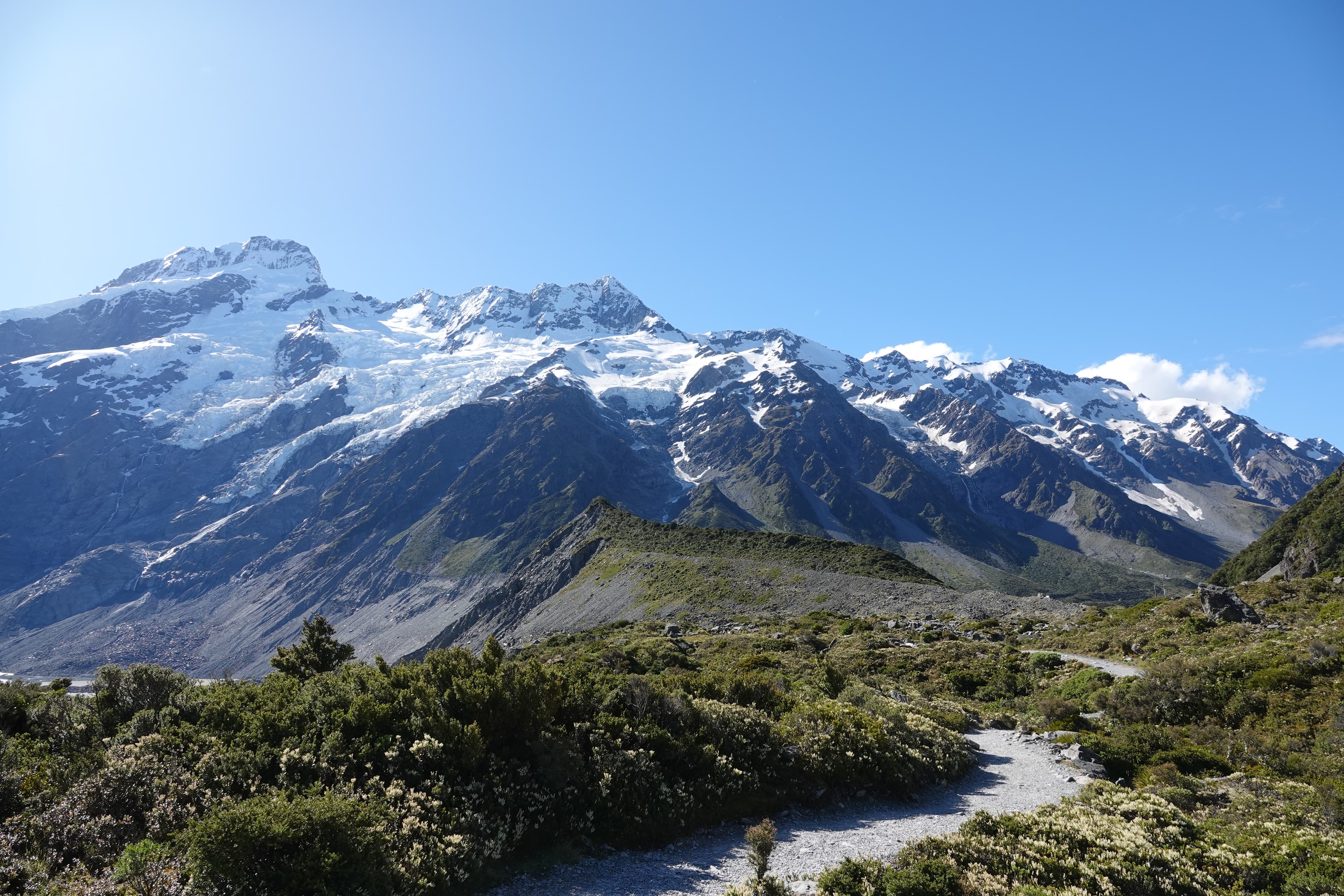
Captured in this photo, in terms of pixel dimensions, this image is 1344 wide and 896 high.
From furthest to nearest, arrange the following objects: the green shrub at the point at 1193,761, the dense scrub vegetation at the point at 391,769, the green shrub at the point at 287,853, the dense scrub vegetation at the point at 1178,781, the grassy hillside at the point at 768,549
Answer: the grassy hillside at the point at 768,549
the green shrub at the point at 1193,761
the dense scrub vegetation at the point at 1178,781
the dense scrub vegetation at the point at 391,769
the green shrub at the point at 287,853

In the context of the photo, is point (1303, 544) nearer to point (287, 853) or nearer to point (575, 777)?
point (575, 777)

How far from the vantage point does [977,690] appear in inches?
1275

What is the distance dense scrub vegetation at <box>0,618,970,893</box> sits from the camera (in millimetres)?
→ 9133

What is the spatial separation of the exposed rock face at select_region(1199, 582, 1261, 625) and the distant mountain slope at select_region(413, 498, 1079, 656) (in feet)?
68.0

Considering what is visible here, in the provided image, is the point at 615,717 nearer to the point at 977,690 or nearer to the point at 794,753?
the point at 794,753

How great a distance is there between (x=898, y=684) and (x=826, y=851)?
22.5 meters

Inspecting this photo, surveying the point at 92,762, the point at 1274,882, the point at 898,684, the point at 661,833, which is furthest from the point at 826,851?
the point at 898,684

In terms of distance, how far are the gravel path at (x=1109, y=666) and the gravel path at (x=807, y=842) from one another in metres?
13.0

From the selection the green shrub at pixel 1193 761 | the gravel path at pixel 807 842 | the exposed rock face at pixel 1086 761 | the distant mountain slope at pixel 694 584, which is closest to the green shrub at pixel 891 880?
the gravel path at pixel 807 842

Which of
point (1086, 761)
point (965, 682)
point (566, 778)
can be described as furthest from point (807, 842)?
point (965, 682)

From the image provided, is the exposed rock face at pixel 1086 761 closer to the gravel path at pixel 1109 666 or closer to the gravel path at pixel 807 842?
the gravel path at pixel 807 842

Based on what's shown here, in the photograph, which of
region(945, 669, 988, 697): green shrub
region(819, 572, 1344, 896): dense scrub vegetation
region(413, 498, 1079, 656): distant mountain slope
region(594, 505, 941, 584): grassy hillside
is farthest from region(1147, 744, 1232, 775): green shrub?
region(594, 505, 941, 584): grassy hillside

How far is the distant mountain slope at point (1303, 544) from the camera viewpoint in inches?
3278

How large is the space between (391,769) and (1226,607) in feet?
141
